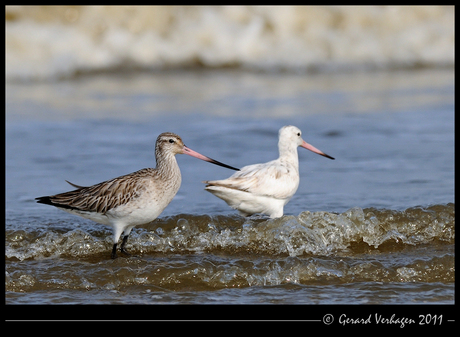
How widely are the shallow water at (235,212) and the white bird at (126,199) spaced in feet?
1.27

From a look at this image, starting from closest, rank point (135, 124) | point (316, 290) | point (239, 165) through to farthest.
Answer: point (316, 290) < point (239, 165) < point (135, 124)

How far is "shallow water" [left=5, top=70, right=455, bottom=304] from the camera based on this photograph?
18.9ft

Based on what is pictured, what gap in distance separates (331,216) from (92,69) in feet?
41.4

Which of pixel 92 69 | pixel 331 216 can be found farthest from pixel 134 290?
pixel 92 69

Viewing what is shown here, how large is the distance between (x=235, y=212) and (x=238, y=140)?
344 cm

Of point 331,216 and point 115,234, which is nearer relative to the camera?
point 115,234

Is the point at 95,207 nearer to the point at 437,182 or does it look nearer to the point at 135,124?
the point at 437,182

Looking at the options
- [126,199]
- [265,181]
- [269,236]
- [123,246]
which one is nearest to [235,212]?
[265,181]

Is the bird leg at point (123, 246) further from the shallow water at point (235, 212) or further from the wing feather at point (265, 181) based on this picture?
the wing feather at point (265, 181)

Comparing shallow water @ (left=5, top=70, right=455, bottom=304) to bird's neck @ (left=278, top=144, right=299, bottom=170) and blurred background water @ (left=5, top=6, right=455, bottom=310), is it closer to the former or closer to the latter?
blurred background water @ (left=5, top=6, right=455, bottom=310)

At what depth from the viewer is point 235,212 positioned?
784 centimetres

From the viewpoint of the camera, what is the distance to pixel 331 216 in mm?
7023

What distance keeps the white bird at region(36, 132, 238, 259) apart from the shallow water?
0.39m

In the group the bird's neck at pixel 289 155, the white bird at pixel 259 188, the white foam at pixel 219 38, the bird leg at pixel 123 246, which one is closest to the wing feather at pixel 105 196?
the bird leg at pixel 123 246
